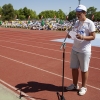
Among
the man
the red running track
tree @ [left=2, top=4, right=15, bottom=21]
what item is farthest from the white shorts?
tree @ [left=2, top=4, right=15, bottom=21]

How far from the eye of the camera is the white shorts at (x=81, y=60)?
3616 millimetres

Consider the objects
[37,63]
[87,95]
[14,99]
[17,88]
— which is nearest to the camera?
[14,99]

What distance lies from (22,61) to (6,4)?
2879 inches

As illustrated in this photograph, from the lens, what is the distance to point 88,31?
3428mm

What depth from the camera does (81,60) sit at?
3.66m

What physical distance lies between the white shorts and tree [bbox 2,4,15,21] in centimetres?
7246

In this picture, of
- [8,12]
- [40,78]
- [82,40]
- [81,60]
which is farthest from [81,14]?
[8,12]

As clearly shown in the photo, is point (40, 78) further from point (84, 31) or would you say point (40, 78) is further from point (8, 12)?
point (8, 12)

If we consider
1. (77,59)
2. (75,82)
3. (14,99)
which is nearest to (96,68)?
(75,82)

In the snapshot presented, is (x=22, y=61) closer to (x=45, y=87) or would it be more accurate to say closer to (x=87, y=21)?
(x=45, y=87)

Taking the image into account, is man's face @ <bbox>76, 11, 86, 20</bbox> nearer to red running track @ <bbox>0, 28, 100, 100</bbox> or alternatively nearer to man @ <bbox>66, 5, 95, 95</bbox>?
man @ <bbox>66, 5, 95, 95</bbox>

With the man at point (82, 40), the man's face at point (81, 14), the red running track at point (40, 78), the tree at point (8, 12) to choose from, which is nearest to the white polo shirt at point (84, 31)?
the man at point (82, 40)

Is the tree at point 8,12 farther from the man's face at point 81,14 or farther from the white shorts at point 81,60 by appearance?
Answer: the man's face at point 81,14

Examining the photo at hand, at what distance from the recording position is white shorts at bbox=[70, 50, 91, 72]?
3616 mm
